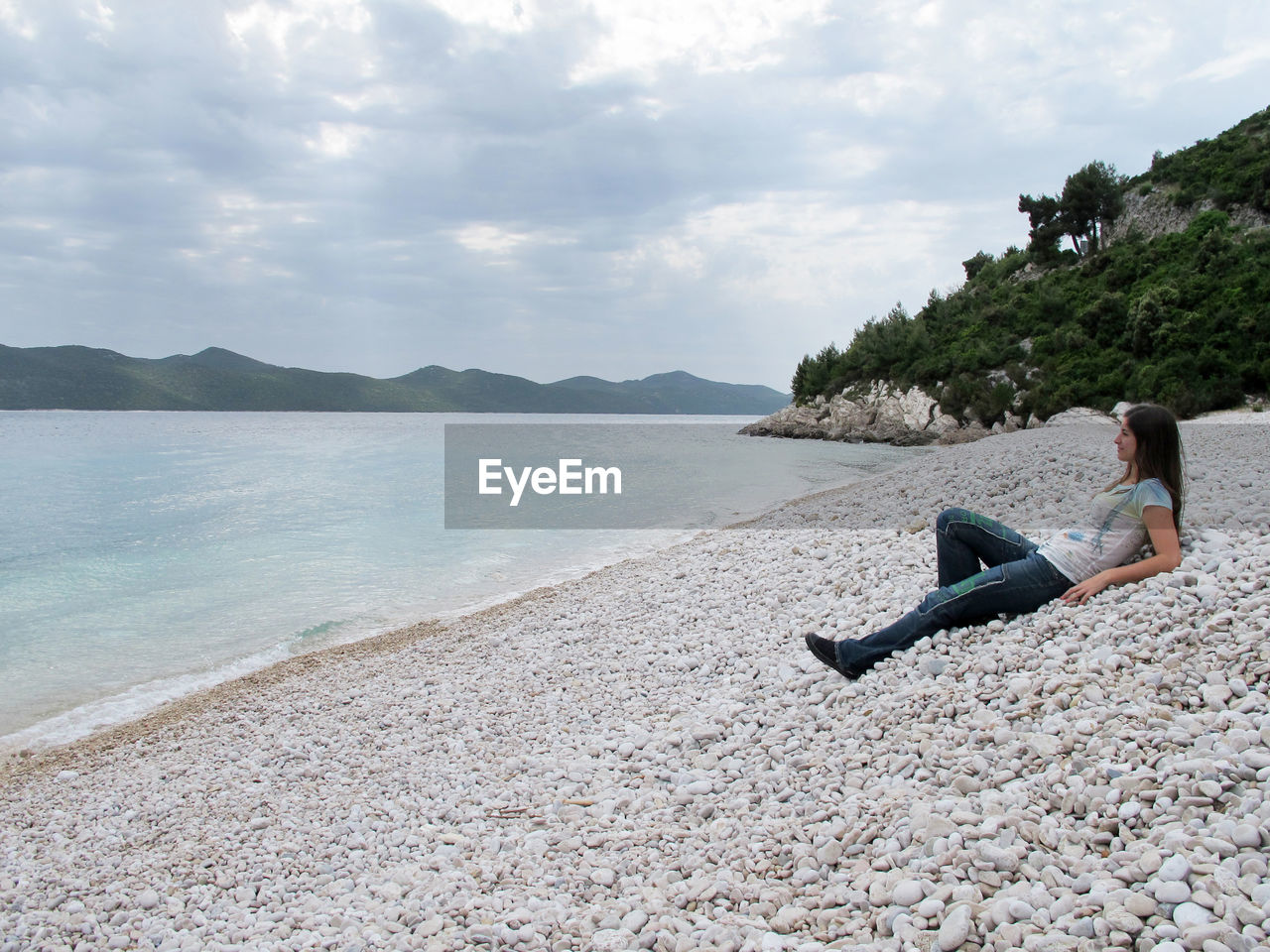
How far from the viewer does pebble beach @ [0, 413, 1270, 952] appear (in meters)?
2.93

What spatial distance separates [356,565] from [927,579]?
11.0m

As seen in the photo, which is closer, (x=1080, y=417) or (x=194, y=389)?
(x=1080, y=417)

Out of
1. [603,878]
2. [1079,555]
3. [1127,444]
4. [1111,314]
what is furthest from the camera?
[1111,314]

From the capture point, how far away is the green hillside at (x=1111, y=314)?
3103cm

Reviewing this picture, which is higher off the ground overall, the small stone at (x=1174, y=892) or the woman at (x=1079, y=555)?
the woman at (x=1079, y=555)

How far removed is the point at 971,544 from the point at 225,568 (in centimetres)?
1371

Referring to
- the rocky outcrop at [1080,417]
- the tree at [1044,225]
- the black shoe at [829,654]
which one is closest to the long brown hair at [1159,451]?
the black shoe at [829,654]

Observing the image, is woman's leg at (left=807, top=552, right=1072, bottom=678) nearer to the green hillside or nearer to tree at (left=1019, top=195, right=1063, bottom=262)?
the green hillside

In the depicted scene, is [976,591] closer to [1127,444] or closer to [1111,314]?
[1127,444]

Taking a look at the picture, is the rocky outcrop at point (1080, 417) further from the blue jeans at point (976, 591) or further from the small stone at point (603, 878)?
the small stone at point (603, 878)

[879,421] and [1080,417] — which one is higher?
[1080,417]

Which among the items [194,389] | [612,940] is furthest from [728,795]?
[194,389]

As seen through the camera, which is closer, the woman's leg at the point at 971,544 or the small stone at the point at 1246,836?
the small stone at the point at 1246,836
